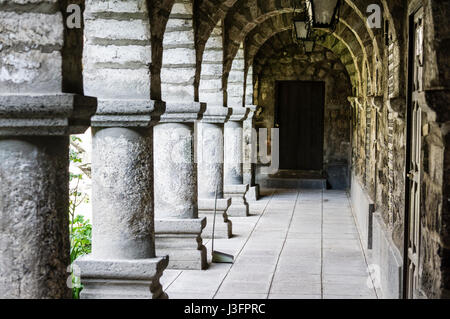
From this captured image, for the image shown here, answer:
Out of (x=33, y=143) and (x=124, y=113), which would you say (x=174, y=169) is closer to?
(x=124, y=113)

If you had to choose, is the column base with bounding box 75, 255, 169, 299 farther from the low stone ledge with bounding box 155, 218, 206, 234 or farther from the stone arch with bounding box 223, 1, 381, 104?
the stone arch with bounding box 223, 1, 381, 104

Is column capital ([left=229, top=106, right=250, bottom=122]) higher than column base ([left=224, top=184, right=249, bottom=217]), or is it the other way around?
column capital ([left=229, top=106, right=250, bottom=122])

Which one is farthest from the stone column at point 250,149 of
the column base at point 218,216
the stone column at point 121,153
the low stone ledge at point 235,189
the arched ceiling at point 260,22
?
the stone column at point 121,153

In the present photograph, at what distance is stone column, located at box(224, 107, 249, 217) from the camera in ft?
33.7

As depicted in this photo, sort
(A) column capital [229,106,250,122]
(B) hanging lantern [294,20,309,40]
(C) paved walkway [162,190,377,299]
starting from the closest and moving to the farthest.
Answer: (C) paved walkway [162,190,377,299] < (B) hanging lantern [294,20,309,40] < (A) column capital [229,106,250,122]

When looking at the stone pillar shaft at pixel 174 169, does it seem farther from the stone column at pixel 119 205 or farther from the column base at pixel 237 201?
the column base at pixel 237 201

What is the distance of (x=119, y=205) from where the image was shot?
4.77m

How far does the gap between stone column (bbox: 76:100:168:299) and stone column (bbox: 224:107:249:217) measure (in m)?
5.39

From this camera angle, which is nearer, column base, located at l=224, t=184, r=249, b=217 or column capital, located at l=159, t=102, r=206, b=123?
column capital, located at l=159, t=102, r=206, b=123

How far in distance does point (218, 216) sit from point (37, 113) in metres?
5.75

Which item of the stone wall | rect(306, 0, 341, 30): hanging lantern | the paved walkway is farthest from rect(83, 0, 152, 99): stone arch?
the stone wall

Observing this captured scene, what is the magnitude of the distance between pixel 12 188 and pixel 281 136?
39.1ft

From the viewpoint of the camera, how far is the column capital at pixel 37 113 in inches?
110
